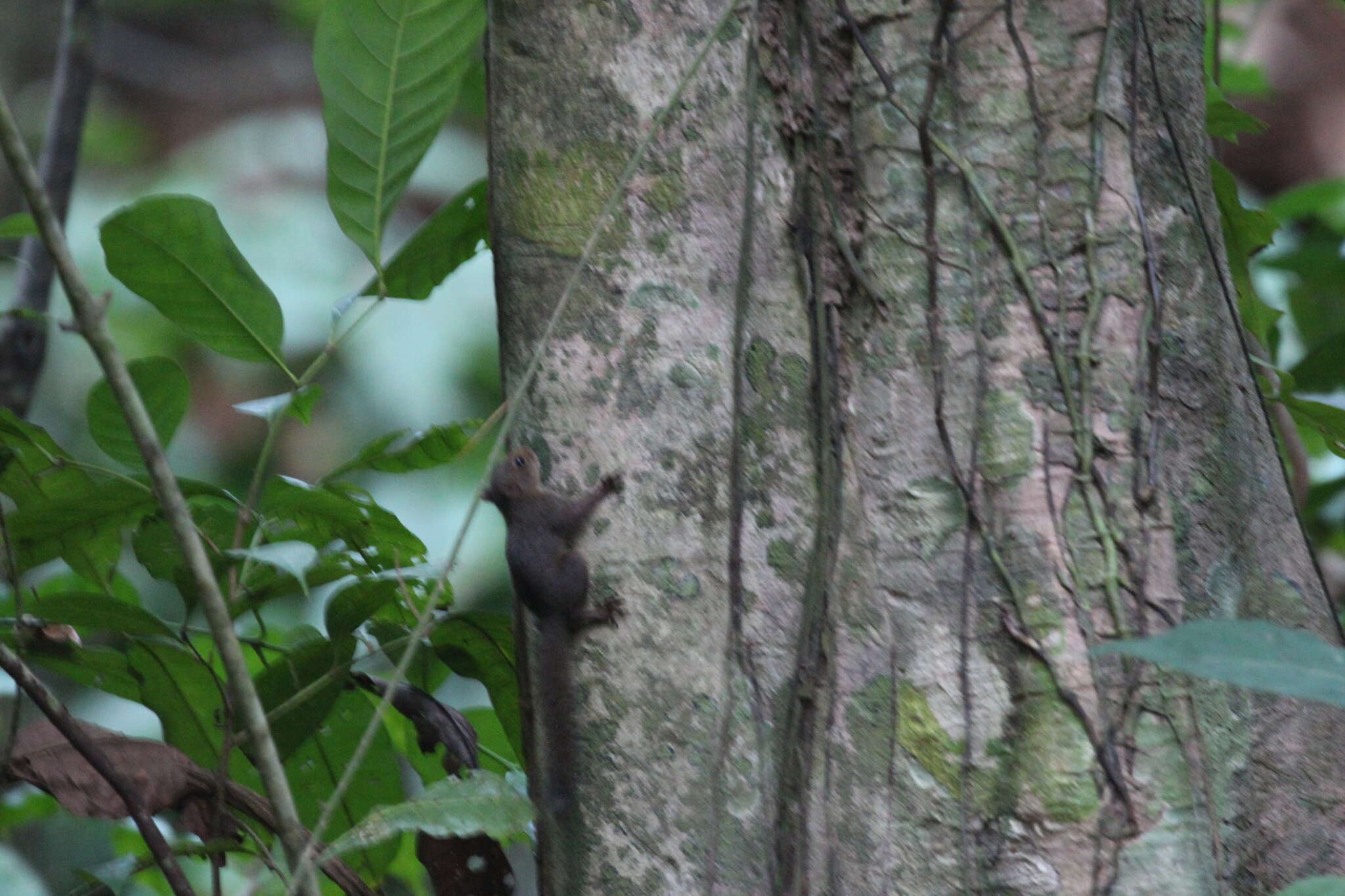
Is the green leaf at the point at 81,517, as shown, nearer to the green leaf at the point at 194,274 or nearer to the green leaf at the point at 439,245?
the green leaf at the point at 194,274

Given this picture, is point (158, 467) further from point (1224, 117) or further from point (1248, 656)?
point (1224, 117)

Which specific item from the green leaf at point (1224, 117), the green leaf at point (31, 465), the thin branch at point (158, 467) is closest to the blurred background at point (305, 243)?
the green leaf at point (1224, 117)

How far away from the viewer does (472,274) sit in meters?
6.03

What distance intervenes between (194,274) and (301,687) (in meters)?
0.52

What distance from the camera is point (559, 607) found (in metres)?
1.32

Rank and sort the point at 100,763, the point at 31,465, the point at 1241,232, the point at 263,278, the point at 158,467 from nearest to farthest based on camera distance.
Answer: the point at 158,467, the point at 100,763, the point at 31,465, the point at 1241,232, the point at 263,278

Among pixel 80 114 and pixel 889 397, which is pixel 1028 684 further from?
pixel 80 114

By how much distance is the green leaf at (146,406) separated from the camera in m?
1.44

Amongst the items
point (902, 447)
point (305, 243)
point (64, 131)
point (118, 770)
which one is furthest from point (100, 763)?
point (305, 243)

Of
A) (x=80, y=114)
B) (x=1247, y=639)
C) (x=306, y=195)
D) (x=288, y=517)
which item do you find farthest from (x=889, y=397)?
(x=306, y=195)

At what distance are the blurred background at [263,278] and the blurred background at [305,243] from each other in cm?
1

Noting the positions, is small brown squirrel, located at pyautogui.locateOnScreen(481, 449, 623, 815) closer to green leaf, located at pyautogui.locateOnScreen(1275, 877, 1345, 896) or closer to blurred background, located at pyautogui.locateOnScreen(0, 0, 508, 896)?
green leaf, located at pyautogui.locateOnScreen(1275, 877, 1345, 896)

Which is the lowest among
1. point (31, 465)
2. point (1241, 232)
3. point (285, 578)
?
point (285, 578)

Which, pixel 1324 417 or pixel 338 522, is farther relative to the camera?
pixel 1324 417
